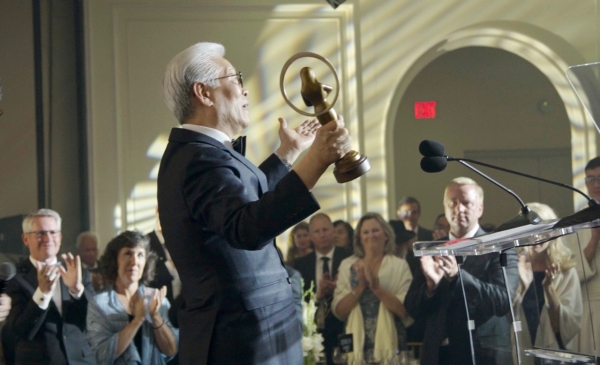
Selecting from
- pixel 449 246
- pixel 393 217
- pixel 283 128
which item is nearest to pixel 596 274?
pixel 449 246

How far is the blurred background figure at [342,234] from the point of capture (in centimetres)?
546

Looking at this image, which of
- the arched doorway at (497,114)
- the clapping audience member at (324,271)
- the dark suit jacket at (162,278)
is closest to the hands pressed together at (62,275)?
the dark suit jacket at (162,278)

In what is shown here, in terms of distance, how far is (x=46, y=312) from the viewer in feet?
14.1

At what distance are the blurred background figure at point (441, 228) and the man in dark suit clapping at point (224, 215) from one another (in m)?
4.27

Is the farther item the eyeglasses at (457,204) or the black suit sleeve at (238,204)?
the eyeglasses at (457,204)

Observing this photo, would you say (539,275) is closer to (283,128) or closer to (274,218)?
(283,128)

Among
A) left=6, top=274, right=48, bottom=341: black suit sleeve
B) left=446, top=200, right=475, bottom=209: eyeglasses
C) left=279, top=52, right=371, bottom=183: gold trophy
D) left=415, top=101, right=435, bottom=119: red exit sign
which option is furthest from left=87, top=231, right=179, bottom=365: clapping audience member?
left=415, top=101, right=435, bottom=119: red exit sign

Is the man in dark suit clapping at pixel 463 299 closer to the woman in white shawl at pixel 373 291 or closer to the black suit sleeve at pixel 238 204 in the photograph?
the woman in white shawl at pixel 373 291

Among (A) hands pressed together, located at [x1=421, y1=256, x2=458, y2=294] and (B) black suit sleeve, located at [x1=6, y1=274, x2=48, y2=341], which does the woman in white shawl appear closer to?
(A) hands pressed together, located at [x1=421, y1=256, x2=458, y2=294]

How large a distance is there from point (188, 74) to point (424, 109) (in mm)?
5535

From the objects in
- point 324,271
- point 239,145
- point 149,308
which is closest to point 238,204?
point 239,145

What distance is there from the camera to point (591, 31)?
6809 millimetres

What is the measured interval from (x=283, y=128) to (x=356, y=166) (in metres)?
0.64

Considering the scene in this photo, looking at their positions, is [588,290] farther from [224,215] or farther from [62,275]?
[62,275]
